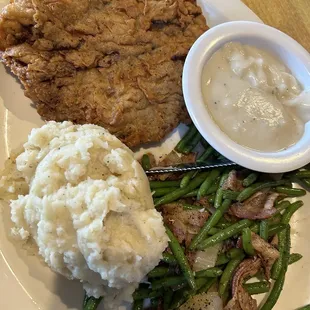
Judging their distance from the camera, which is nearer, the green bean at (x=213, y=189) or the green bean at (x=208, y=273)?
the green bean at (x=208, y=273)

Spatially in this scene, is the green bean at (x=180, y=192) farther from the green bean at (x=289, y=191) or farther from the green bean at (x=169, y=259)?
the green bean at (x=289, y=191)

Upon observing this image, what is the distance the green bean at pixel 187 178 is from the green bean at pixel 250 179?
17.7 inches

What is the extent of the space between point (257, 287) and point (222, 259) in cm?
40

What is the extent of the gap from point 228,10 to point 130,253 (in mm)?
2628

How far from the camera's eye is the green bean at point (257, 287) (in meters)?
3.71

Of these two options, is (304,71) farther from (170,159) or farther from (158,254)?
(158,254)

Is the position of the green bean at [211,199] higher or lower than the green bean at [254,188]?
higher

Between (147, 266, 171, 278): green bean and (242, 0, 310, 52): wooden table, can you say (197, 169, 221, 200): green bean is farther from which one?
(242, 0, 310, 52): wooden table

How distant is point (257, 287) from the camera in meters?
3.73

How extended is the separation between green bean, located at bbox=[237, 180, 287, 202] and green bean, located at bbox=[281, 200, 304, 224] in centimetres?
23

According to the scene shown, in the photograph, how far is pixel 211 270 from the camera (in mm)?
3576

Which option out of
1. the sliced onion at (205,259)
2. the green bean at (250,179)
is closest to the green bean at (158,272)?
the sliced onion at (205,259)

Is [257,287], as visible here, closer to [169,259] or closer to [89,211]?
[169,259]

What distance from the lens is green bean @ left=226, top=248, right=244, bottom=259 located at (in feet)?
12.1
